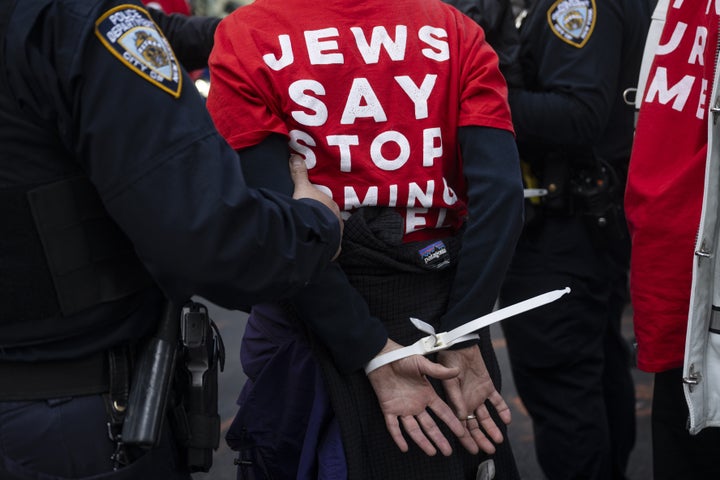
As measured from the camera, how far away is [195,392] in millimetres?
1669

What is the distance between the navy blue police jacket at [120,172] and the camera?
1214mm

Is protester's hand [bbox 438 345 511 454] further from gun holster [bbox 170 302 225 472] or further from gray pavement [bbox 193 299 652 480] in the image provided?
gray pavement [bbox 193 299 652 480]

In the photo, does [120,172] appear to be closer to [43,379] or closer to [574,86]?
[43,379]

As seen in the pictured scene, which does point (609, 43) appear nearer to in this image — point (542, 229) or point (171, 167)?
point (542, 229)

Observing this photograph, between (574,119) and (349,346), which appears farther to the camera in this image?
(574,119)

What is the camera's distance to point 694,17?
1764 millimetres

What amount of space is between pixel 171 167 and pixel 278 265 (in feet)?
0.77

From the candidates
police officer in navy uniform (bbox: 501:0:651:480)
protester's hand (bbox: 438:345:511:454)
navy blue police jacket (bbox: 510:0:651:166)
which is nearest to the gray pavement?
police officer in navy uniform (bbox: 501:0:651:480)

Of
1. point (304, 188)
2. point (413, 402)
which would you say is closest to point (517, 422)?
point (413, 402)

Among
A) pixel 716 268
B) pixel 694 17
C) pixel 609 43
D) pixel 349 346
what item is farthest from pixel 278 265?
pixel 609 43

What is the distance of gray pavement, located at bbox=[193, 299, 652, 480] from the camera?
3.36 meters

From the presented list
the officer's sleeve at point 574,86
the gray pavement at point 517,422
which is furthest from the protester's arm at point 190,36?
the gray pavement at point 517,422

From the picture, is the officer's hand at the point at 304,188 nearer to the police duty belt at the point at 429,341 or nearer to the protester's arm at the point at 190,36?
the police duty belt at the point at 429,341

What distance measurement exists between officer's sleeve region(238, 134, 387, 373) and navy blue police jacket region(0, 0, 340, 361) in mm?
207
